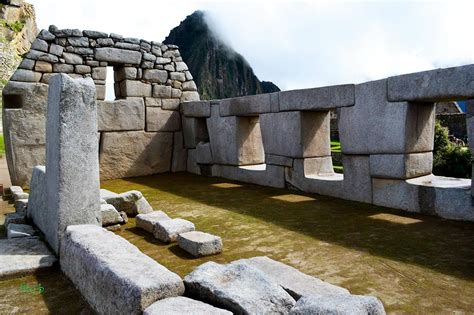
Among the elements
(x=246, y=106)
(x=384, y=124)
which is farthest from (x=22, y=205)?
(x=384, y=124)

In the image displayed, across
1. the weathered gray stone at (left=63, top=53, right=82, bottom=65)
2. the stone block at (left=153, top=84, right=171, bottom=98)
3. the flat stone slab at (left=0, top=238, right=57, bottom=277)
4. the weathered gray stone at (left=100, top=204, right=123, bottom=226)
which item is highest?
the weathered gray stone at (left=63, top=53, right=82, bottom=65)

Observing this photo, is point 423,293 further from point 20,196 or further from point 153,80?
point 153,80

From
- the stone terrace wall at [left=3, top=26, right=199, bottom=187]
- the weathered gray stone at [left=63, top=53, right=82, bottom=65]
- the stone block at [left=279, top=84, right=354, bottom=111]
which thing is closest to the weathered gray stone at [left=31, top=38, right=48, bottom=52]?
the stone terrace wall at [left=3, top=26, right=199, bottom=187]

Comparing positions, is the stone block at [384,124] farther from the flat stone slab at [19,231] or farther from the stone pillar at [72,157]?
the flat stone slab at [19,231]

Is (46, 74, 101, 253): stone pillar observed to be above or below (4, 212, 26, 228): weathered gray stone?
above

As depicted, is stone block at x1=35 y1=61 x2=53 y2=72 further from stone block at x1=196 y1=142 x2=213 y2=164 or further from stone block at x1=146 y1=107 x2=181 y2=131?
stone block at x1=196 y1=142 x2=213 y2=164

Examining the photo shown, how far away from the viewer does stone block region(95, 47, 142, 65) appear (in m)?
7.42

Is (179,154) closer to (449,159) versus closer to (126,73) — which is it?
(126,73)

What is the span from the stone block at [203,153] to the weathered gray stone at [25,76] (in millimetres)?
3172

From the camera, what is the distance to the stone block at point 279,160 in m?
5.82

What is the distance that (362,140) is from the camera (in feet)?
15.7

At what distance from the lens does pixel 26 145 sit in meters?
6.59

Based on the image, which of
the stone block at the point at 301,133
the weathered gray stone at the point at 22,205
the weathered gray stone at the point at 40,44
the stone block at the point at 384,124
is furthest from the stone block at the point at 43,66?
the stone block at the point at 384,124

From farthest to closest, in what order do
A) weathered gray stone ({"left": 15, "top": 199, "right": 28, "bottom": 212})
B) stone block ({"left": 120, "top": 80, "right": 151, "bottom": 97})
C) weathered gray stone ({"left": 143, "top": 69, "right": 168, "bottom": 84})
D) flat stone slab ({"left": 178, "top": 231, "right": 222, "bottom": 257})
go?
weathered gray stone ({"left": 143, "top": 69, "right": 168, "bottom": 84}) → stone block ({"left": 120, "top": 80, "right": 151, "bottom": 97}) → weathered gray stone ({"left": 15, "top": 199, "right": 28, "bottom": 212}) → flat stone slab ({"left": 178, "top": 231, "right": 222, "bottom": 257})
